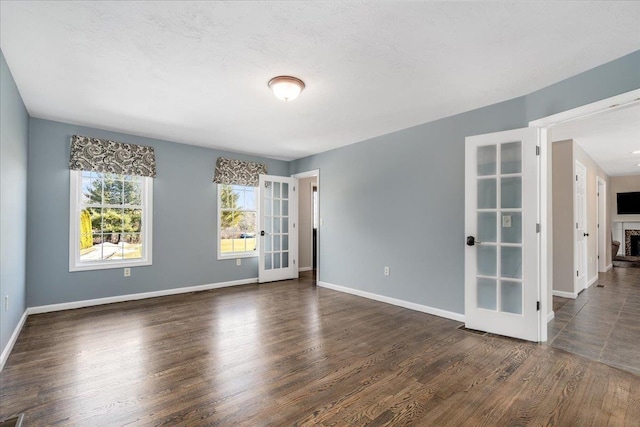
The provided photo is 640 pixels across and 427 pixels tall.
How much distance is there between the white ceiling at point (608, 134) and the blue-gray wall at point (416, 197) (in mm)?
433

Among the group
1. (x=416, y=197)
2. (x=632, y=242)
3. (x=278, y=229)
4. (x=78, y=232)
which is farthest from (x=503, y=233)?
(x=632, y=242)

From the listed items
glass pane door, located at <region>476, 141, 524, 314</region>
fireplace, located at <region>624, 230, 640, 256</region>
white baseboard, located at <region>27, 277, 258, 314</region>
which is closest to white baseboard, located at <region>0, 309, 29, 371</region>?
white baseboard, located at <region>27, 277, 258, 314</region>

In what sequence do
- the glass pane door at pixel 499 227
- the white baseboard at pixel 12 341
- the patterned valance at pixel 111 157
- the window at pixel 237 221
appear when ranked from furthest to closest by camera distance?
the window at pixel 237 221
the patterned valance at pixel 111 157
the glass pane door at pixel 499 227
the white baseboard at pixel 12 341

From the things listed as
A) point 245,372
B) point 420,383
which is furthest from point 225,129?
point 420,383

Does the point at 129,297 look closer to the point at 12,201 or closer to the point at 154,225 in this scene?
the point at 154,225

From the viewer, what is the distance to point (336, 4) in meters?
1.85

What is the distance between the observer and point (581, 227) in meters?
5.13

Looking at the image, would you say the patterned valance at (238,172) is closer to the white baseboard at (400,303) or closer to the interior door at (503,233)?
the white baseboard at (400,303)

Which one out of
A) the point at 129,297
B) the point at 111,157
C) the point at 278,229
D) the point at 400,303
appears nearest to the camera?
the point at 400,303

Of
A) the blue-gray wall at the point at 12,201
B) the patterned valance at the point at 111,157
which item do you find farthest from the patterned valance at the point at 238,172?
the blue-gray wall at the point at 12,201

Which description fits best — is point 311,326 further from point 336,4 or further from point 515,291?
point 336,4

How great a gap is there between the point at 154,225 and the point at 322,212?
2832 millimetres

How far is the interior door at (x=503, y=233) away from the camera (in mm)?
3035

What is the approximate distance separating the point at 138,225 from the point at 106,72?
2.73m
